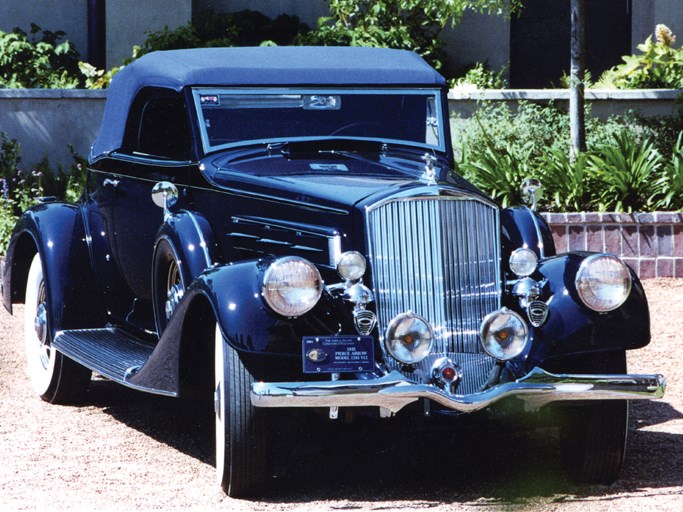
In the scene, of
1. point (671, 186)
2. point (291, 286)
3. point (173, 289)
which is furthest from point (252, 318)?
point (671, 186)

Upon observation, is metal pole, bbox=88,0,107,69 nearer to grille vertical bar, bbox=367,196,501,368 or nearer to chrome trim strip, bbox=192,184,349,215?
chrome trim strip, bbox=192,184,349,215

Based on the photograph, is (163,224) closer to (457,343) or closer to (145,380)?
(145,380)

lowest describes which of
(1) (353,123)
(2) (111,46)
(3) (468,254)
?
(3) (468,254)

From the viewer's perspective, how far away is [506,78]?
1374 centimetres

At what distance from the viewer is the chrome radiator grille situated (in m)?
4.83

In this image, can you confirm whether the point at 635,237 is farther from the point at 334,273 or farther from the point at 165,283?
the point at 334,273

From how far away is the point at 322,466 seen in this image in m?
5.32

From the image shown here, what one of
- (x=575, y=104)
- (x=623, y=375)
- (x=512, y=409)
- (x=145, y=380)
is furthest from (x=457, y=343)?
(x=575, y=104)

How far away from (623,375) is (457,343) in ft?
2.14

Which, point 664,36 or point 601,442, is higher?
point 664,36

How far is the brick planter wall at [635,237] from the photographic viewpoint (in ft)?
31.8

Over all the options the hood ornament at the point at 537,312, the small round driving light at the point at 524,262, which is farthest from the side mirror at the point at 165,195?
the hood ornament at the point at 537,312

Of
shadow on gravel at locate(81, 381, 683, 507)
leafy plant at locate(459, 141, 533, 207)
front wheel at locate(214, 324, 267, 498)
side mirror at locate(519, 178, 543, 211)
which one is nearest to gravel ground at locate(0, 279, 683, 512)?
shadow on gravel at locate(81, 381, 683, 507)

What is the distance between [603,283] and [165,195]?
6.67ft
